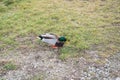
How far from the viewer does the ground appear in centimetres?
369

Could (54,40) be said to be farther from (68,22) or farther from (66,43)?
(68,22)

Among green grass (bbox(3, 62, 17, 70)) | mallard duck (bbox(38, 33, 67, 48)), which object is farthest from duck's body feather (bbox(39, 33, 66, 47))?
green grass (bbox(3, 62, 17, 70))

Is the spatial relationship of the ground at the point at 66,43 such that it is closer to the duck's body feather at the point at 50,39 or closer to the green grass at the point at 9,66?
the green grass at the point at 9,66

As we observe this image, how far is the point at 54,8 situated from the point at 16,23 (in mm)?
1165

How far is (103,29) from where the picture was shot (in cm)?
482

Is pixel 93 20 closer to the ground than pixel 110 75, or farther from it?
farther from it

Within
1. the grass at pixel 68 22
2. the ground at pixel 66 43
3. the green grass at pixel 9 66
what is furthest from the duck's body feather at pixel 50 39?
the green grass at pixel 9 66

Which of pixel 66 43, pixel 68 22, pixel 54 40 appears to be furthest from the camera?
pixel 68 22

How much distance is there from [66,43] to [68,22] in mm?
920

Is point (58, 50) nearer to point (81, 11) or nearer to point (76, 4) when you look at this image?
point (81, 11)

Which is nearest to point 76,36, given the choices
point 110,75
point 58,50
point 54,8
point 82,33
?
point 82,33

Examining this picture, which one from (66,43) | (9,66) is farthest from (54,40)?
(9,66)

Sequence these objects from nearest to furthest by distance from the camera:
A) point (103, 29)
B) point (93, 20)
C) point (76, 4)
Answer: point (103, 29) → point (93, 20) → point (76, 4)

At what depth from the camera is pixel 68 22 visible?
518 cm
